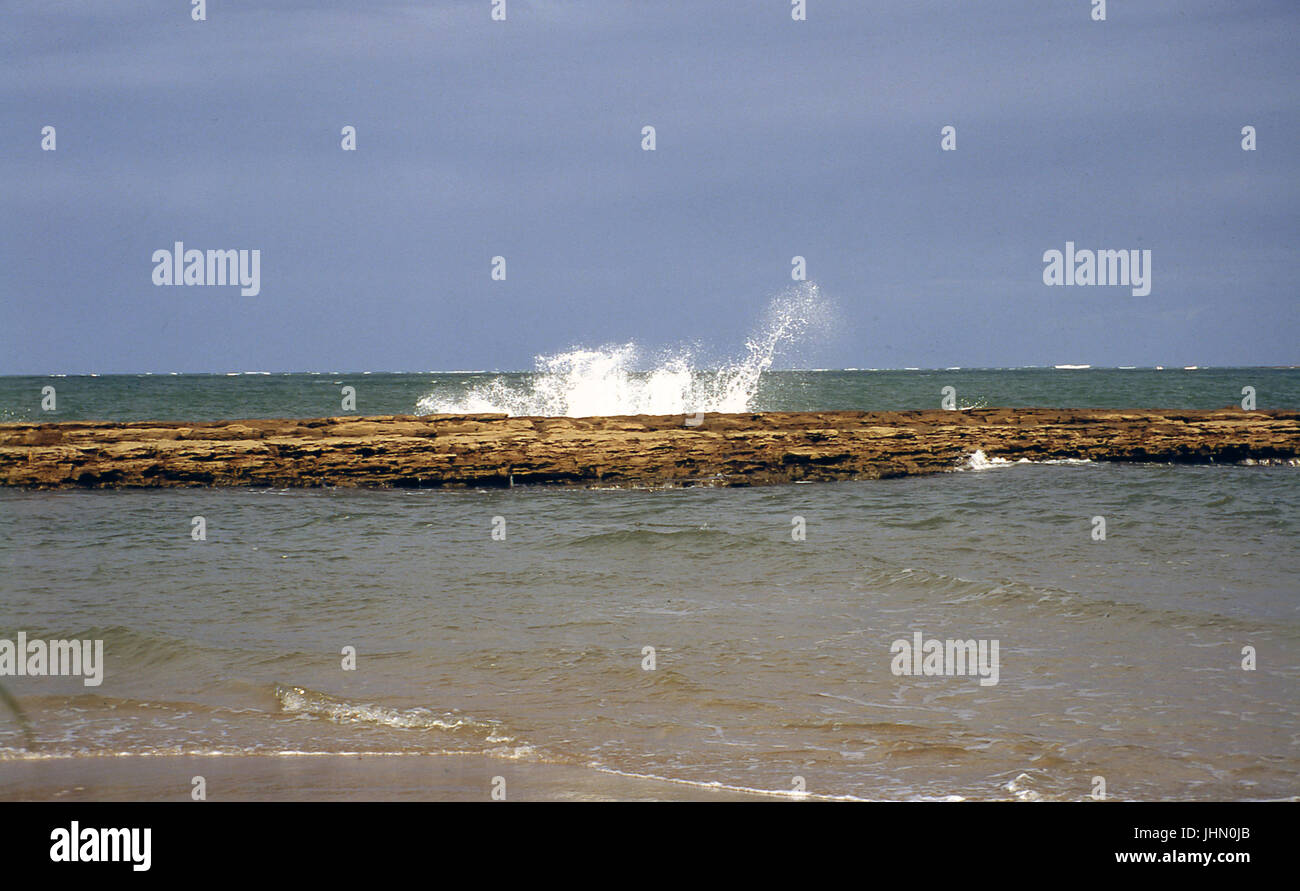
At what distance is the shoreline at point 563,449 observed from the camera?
14.0 m

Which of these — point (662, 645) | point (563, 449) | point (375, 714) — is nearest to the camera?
point (375, 714)

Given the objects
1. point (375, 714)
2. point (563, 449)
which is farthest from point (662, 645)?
point (563, 449)

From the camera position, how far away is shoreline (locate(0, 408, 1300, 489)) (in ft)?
45.9

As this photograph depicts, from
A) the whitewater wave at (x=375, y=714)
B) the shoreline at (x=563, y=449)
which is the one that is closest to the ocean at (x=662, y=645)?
the whitewater wave at (x=375, y=714)

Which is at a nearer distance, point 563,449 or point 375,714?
point 375,714

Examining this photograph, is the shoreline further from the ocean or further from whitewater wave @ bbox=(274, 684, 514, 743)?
whitewater wave @ bbox=(274, 684, 514, 743)

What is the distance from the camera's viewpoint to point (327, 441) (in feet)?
46.5

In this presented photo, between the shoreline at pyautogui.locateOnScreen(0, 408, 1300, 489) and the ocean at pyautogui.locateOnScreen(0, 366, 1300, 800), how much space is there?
999 mm

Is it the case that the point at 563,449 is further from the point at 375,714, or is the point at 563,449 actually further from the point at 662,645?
the point at 375,714

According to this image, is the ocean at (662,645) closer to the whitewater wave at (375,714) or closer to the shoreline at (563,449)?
the whitewater wave at (375,714)

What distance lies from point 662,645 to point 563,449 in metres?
7.69

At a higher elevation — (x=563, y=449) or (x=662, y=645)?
(x=563, y=449)

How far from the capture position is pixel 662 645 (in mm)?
6562
